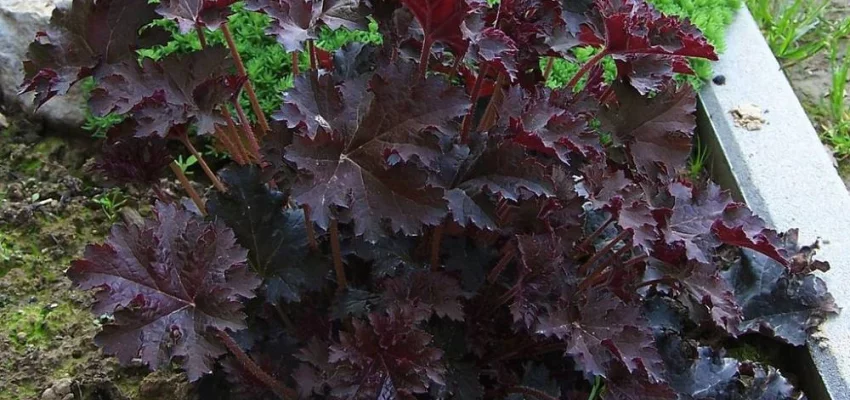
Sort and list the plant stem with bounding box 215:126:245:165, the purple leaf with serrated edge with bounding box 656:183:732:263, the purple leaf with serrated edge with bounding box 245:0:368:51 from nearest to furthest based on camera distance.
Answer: the purple leaf with serrated edge with bounding box 245:0:368:51
the purple leaf with serrated edge with bounding box 656:183:732:263
the plant stem with bounding box 215:126:245:165

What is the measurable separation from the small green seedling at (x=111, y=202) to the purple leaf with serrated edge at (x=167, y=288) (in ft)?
3.79

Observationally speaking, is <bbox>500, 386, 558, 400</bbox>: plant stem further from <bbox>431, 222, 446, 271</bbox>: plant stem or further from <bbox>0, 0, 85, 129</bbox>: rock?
<bbox>0, 0, 85, 129</bbox>: rock

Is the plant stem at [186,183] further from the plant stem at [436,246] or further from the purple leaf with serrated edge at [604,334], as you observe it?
the purple leaf with serrated edge at [604,334]

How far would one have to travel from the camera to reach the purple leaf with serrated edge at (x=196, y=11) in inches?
60.8

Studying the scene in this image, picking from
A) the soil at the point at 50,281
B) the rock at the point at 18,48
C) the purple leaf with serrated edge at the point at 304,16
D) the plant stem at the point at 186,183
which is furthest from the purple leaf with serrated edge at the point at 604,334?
the rock at the point at 18,48

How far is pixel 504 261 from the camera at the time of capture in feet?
5.59

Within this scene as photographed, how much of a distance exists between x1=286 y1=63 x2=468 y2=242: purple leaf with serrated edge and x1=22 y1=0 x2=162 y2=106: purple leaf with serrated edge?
51 cm

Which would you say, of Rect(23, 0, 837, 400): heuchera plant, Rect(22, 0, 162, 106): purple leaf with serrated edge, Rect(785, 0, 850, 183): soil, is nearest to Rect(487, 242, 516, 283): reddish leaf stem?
Rect(23, 0, 837, 400): heuchera plant

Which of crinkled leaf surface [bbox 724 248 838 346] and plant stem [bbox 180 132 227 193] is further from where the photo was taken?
crinkled leaf surface [bbox 724 248 838 346]

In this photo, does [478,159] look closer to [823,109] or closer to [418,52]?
[418,52]

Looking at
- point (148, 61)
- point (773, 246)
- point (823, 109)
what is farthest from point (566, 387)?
point (823, 109)

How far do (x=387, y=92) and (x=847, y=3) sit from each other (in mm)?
2804

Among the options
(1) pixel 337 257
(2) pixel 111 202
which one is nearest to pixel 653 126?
(1) pixel 337 257

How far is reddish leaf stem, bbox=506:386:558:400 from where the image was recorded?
1.73 meters
